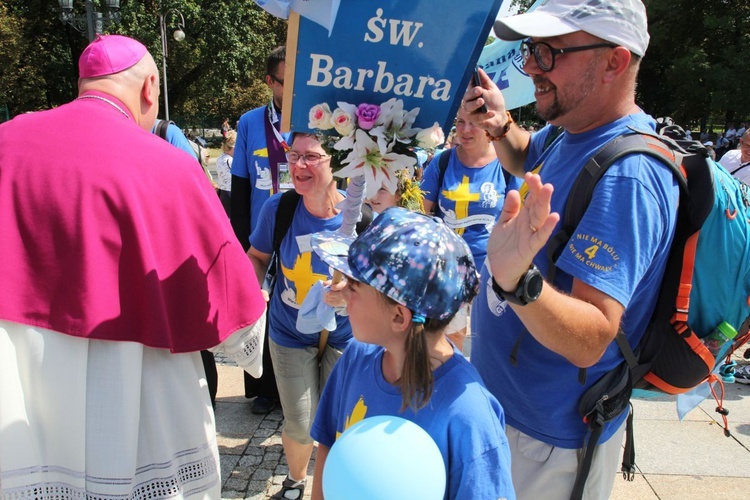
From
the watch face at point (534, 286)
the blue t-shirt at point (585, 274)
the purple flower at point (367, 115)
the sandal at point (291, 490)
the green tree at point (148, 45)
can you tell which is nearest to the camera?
the watch face at point (534, 286)

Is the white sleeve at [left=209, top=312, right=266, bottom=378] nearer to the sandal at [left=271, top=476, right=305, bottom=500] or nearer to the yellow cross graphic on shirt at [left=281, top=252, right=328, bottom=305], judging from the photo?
the yellow cross graphic on shirt at [left=281, top=252, right=328, bottom=305]

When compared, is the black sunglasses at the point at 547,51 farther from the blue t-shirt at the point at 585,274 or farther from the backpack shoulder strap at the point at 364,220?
the backpack shoulder strap at the point at 364,220

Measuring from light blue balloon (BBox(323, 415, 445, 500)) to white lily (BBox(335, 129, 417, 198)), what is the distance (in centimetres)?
78

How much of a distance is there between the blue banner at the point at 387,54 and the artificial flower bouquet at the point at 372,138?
1.4 inches

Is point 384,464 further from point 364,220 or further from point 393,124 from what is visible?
point 364,220

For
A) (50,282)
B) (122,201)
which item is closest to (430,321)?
(122,201)

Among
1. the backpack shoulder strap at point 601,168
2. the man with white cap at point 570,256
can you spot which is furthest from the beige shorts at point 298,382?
the backpack shoulder strap at point 601,168

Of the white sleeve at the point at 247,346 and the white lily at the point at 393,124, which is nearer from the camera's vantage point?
the white lily at the point at 393,124

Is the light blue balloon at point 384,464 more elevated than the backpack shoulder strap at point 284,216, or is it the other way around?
the light blue balloon at point 384,464

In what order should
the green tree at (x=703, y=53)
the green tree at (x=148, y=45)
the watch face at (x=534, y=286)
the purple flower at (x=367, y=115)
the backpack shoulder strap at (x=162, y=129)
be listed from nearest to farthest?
the watch face at (x=534, y=286)
the purple flower at (x=367, y=115)
the backpack shoulder strap at (x=162, y=129)
the green tree at (x=148, y=45)
the green tree at (x=703, y=53)

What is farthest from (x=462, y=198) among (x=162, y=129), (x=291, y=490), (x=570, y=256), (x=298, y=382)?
(x=570, y=256)

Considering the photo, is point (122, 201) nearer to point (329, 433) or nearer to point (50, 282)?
point (50, 282)

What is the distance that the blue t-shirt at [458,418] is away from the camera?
144 cm

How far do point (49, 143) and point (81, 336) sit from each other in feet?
1.98
